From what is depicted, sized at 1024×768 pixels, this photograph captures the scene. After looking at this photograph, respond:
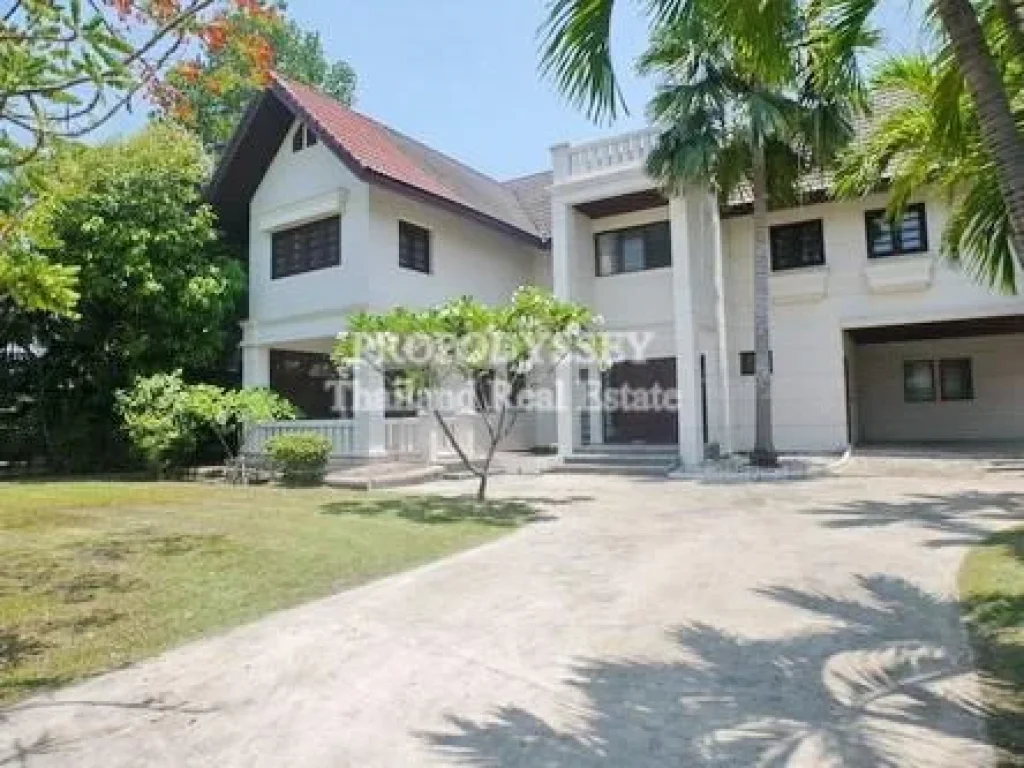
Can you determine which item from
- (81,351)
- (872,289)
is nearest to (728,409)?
(872,289)

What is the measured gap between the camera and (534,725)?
4.23 metres

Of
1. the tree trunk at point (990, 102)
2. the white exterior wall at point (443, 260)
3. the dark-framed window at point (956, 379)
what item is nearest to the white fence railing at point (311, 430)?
the white exterior wall at point (443, 260)

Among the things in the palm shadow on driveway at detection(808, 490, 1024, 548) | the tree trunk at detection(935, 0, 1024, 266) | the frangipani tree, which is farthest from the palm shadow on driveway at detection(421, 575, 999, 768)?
the frangipani tree

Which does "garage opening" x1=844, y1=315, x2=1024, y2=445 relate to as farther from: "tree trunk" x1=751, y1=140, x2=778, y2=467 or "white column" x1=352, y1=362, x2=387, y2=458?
"white column" x1=352, y1=362, x2=387, y2=458

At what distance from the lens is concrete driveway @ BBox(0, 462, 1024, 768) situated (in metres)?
3.99

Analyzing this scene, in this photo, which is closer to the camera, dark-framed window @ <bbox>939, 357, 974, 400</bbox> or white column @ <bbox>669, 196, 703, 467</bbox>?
white column @ <bbox>669, 196, 703, 467</bbox>

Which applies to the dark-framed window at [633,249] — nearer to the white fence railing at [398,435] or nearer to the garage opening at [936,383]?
the white fence railing at [398,435]

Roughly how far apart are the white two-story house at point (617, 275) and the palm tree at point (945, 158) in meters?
8.89

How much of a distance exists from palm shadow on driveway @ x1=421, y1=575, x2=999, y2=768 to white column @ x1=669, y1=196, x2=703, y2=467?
1160cm

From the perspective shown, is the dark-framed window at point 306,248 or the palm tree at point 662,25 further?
the dark-framed window at point 306,248

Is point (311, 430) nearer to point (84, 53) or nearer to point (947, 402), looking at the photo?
point (84, 53)

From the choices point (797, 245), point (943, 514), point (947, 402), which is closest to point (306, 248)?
point (797, 245)

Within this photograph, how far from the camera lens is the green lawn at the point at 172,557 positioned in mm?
5977

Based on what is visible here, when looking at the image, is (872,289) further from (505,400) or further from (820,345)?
(505,400)
